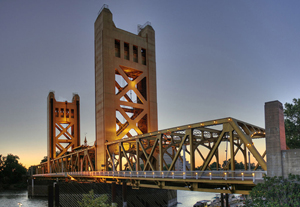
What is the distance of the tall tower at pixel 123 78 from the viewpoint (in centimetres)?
5525

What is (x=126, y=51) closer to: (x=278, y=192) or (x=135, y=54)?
A: (x=135, y=54)

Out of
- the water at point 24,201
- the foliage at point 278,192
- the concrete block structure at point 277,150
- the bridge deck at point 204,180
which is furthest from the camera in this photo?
the water at point 24,201

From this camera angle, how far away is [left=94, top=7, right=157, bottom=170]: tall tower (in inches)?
2175

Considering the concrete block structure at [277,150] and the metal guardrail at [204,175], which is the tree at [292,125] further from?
the concrete block structure at [277,150]

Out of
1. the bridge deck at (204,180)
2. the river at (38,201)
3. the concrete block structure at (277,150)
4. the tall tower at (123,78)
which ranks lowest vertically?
the river at (38,201)

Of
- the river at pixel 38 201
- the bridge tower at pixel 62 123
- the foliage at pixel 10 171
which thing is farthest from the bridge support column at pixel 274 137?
the foliage at pixel 10 171

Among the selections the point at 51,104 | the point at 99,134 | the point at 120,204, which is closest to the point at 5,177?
the point at 51,104

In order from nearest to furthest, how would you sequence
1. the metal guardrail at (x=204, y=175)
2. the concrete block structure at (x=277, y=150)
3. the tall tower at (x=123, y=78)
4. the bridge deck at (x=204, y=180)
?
the concrete block structure at (x=277, y=150) < the metal guardrail at (x=204, y=175) < the bridge deck at (x=204, y=180) < the tall tower at (x=123, y=78)

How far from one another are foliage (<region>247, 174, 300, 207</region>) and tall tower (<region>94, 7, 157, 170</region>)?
3539 cm

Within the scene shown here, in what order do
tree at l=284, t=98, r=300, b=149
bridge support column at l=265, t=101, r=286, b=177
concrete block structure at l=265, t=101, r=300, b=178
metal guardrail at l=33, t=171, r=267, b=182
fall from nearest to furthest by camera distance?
concrete block structure at l=265, t=101, r=300, b=178 → bridge support column at l=265, t=101, r=286, b=177 → metal guardrail at l=33, t=171, r=267, b=182 → tree at l=284, t=98, r=300, b=149

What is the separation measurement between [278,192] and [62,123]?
96.3m

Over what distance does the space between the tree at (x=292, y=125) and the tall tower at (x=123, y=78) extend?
23425 millimetres

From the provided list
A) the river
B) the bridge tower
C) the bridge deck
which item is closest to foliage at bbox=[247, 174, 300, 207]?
the bridge deck

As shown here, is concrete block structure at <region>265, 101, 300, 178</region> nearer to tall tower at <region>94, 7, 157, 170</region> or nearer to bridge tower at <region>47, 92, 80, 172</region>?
tall tower at <region>94, 7, 157, 170</region>
